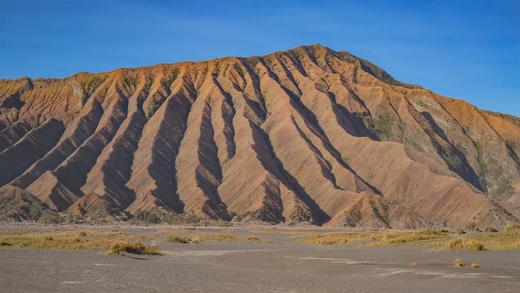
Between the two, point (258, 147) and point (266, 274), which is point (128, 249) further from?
point (258, 147)

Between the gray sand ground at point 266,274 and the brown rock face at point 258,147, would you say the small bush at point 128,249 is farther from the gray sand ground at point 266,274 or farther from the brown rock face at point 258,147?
the brown rock face at point 258,147

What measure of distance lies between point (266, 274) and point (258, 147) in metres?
105

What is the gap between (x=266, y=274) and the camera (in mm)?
23688

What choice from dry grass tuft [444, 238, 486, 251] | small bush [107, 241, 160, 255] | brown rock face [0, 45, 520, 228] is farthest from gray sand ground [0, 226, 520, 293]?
brown rock face [0, 45, 520, 228]

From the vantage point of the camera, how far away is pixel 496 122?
523 ft

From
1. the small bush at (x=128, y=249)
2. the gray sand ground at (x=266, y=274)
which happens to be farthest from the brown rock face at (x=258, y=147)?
the gray sand ground at (x=266, y=274)

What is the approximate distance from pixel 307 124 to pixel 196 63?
164 feet

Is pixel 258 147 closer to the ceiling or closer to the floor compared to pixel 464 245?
closer to the ceiling

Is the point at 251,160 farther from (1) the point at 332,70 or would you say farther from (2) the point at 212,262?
(2) the point at 212,262

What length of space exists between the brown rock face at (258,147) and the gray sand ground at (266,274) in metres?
71.8

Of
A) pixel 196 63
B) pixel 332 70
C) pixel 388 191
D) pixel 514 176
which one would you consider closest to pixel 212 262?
pixel 388 191

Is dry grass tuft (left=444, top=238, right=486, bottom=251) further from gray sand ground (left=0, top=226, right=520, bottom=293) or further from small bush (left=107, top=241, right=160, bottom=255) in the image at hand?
small bush (left=107, top=241, right=160, bottom=255)

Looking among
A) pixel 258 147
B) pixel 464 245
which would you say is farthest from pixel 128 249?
pixel 258 147

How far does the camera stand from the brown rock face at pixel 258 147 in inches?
4321
